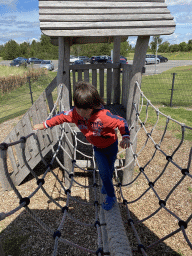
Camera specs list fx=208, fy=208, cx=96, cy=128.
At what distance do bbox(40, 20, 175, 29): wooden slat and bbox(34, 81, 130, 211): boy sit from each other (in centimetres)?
108

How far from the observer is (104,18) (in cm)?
259

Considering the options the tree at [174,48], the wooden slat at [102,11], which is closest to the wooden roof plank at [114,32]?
the wooden slat at [102,11]

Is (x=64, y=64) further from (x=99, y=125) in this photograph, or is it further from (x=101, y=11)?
(x=99, y=125)

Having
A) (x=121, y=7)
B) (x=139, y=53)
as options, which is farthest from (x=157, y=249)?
(x=121, y=7)

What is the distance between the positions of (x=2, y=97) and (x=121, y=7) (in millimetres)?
8656

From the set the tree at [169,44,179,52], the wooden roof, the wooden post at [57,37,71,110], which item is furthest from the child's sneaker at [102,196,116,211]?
the tree at [169,44,179,52]

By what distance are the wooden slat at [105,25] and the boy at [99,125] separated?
108 centimetres

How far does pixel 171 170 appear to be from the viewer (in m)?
4.18

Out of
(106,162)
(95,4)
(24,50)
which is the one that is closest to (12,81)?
(95,4)

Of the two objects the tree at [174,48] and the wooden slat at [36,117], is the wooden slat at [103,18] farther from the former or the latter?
the tree at [174,48]

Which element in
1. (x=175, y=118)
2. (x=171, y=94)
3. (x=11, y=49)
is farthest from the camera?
(x=11, y=49)

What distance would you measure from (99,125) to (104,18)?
4.91 ft

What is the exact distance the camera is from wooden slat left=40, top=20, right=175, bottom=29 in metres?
2.46

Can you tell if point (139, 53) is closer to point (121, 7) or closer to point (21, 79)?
point (121, 7)
